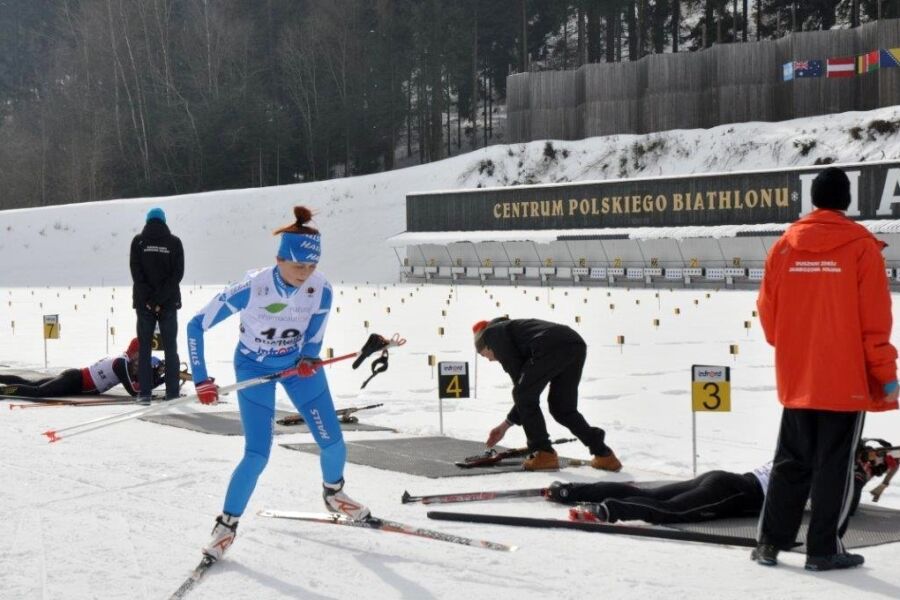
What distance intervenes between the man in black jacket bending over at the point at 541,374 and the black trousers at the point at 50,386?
638cm

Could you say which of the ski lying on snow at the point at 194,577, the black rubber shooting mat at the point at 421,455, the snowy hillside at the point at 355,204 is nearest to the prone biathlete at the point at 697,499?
the black rubber shooting mat at the point at 421,455

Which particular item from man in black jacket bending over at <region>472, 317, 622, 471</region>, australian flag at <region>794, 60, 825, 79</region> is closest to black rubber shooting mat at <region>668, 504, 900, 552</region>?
man in black jacket bending over at <region>472, 317, 622, 471</region>

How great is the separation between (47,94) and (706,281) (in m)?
59.5

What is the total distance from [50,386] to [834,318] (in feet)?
32.3

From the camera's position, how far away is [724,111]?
181 feet

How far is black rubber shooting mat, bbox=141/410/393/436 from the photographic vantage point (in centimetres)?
1091

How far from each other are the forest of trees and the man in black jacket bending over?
205ft

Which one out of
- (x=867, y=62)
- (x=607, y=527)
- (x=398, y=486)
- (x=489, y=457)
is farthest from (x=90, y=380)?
(x=867, y=62)

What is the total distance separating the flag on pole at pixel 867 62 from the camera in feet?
164

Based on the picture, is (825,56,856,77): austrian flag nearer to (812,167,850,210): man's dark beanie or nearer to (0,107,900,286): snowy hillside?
(0,107,900,286): snowy hillside

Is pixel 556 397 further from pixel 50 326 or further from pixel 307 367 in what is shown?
pixel 50 326

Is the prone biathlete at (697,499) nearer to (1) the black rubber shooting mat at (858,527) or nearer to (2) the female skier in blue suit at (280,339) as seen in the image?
(1) the black rubber shooting mat at (858,527)

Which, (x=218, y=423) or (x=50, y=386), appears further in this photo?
(x=50, y=386)

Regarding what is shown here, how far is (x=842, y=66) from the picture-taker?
51469 mm
